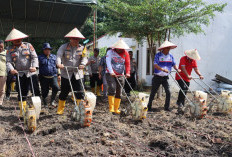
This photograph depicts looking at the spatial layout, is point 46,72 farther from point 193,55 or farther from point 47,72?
point 193,55

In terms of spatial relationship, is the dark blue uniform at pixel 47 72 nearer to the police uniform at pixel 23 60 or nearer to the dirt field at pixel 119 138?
the police uniform at pixel 23 60

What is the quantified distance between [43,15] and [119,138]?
7689 mm

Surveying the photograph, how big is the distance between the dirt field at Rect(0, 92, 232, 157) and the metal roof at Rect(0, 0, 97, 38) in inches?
176

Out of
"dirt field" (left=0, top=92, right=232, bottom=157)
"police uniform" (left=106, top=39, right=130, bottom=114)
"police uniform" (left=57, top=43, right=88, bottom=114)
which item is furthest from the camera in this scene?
"police uniform" (left=106, top=39, right=130, bottom=114)

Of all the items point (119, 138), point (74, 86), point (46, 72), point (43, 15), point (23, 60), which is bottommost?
point (119, 138)

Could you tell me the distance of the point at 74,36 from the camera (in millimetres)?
5164

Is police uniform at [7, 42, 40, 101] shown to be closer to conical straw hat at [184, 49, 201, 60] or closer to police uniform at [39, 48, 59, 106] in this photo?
police uniform at [39, 48, 59, 106]

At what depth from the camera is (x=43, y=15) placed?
1007cm

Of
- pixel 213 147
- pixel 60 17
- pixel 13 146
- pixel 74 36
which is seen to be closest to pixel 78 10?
pixel 60 17

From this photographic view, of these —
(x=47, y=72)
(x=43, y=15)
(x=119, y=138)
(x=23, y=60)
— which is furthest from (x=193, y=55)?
(x=43, y=15)

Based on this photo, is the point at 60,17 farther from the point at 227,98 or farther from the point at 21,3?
the point at 227,98

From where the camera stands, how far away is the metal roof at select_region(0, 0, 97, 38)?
839 centimetres

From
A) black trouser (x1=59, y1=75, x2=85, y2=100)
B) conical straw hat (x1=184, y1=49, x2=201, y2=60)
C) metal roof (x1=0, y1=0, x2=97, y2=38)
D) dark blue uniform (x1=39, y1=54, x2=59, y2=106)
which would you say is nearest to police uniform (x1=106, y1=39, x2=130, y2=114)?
black trouser (x1=59, y1=75, x2=85, y2=100)

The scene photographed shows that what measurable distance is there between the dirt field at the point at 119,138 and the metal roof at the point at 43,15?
4.48 meters
